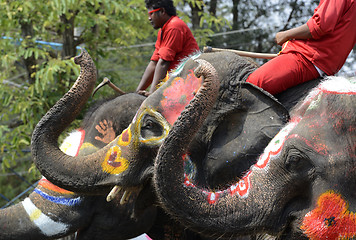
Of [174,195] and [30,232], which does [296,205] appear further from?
[30,232]

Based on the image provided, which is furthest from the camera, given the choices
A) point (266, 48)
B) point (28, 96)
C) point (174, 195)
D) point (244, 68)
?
point (266, 48)

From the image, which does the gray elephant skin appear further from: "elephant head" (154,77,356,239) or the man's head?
the man's head

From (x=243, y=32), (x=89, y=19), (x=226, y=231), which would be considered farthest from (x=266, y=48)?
(x=226, y=231)

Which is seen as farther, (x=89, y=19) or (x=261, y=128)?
(x=89, y=19)

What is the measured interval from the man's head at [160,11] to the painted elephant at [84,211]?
1.70 feet

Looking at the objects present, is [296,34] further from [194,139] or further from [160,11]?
[160,11]

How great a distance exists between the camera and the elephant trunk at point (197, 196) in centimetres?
202

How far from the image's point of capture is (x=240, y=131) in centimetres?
254

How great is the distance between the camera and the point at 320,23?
2.41 meters

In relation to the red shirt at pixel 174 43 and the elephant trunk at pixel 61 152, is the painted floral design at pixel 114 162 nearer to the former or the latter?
the elephant trunk at pixel 61 152

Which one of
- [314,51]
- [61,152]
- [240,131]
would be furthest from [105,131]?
[314,51]

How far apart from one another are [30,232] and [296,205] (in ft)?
5.43

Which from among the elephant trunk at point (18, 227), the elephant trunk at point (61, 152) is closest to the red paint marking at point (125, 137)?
the elephant trunk at point (61, 152)

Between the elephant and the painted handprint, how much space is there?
0.48m
